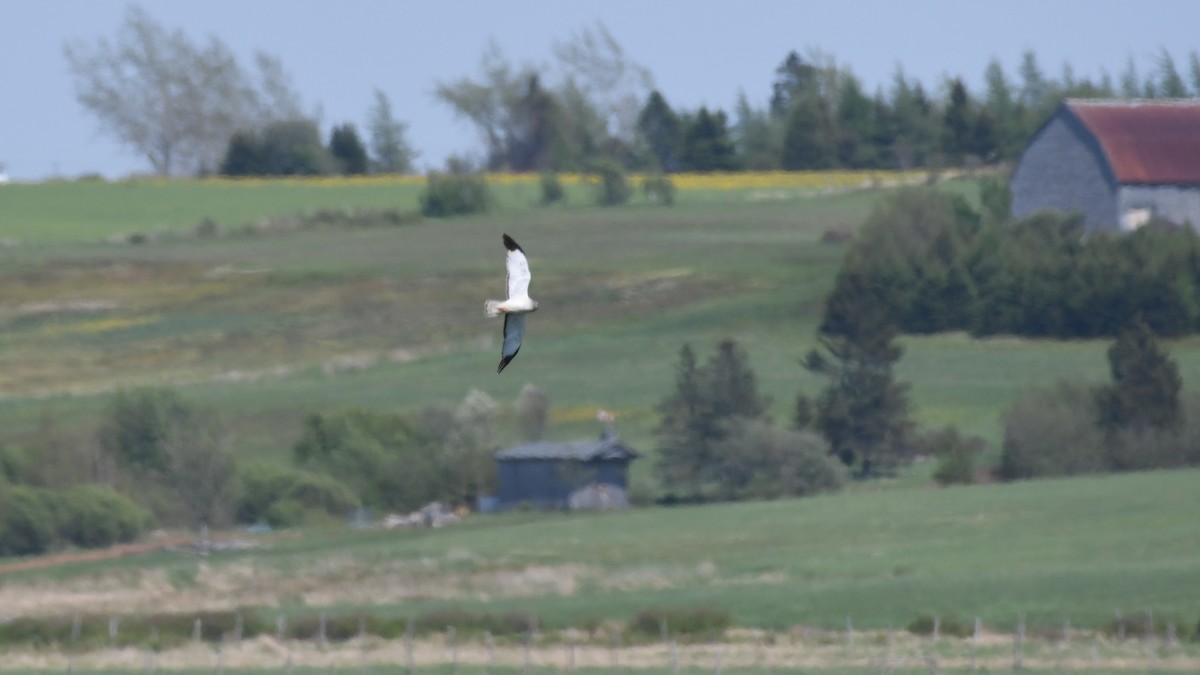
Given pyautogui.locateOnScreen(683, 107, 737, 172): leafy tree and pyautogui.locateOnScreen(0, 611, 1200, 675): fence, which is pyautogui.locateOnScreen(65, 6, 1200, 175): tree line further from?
pyautogui.locateOnScreen(0, 611, 1200, 675): fence

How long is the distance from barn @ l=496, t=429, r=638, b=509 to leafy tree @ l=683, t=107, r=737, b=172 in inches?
2768

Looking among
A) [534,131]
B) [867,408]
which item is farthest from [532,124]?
[867,408]

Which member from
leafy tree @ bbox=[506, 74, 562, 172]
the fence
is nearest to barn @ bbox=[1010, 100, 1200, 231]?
leafy tree @ bbox=[506, 74, 562, 172]

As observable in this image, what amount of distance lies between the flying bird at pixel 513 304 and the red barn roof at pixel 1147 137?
7020cm

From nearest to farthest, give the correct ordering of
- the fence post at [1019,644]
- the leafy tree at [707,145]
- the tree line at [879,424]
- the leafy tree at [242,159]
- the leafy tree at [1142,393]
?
the fence post at [1019,644]
the tree line at [879,424]
the leafy tree at [1142,393]
the leafy tree at [242,159]
the leafy tree at [707,145]

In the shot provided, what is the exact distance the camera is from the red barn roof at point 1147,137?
86.9m

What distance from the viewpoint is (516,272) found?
62.4 feet

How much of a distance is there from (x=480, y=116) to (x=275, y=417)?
6562cm

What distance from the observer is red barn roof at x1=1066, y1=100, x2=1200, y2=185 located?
8688cm

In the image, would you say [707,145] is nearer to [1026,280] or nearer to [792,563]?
[1026,280]

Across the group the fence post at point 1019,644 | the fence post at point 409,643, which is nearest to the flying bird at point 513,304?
the fence post at point 409,643

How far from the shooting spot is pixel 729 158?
131250 mm

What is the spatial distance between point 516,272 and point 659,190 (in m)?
94.3

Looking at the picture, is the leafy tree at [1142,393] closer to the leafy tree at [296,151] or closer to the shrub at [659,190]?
the shrub at [659,190]
